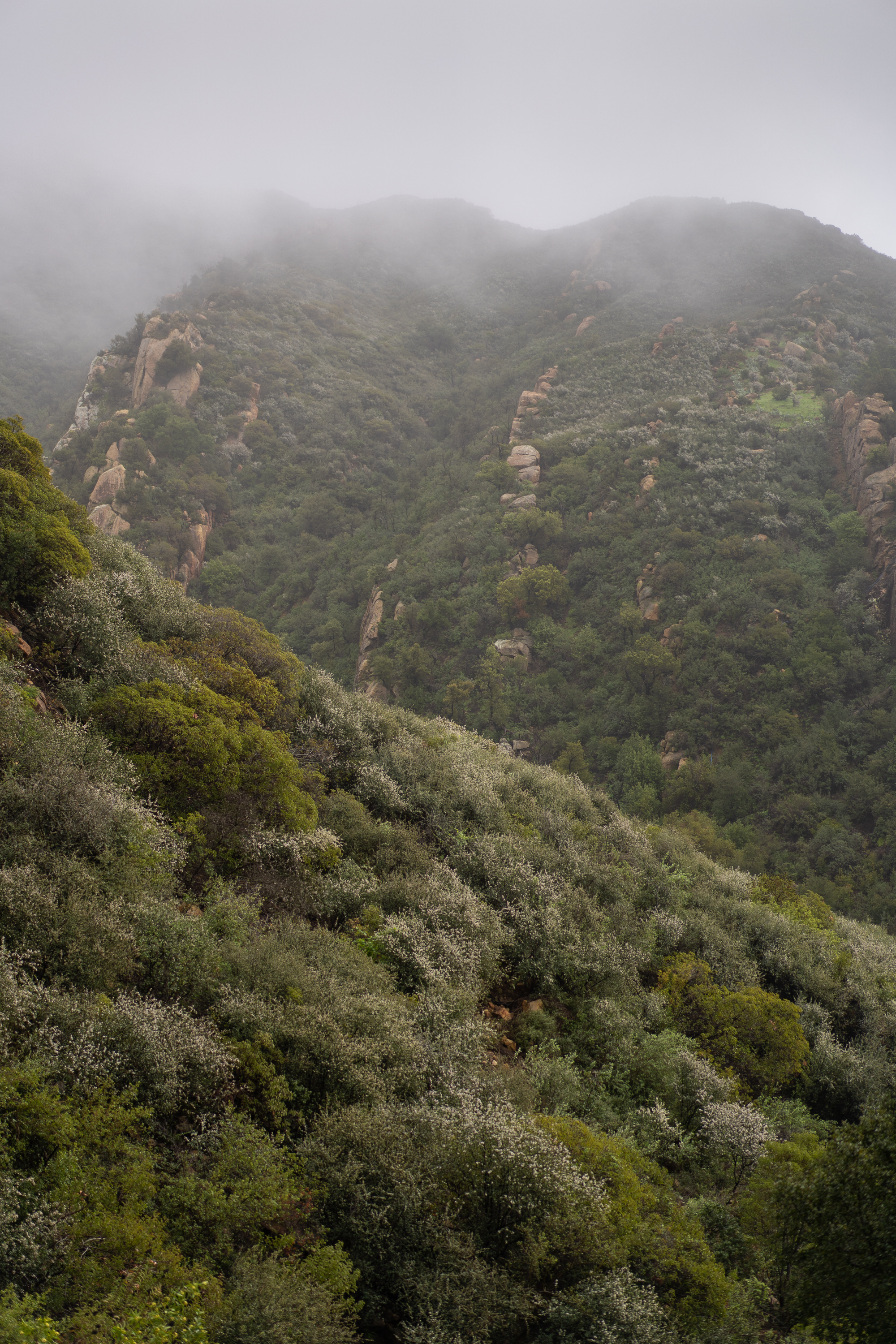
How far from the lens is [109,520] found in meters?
40.8

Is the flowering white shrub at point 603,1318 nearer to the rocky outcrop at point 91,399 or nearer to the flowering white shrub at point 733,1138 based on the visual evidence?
the flowering white shrub at point 733,1138

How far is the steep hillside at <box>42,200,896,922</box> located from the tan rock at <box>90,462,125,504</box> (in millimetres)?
222

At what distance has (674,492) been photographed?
134ft

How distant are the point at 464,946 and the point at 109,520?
131 feet

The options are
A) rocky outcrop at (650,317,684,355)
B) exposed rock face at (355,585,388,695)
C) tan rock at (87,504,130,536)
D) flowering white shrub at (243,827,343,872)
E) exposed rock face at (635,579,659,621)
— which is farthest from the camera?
rocky outcrop at (650,317,684,355)

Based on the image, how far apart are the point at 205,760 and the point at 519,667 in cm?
2739

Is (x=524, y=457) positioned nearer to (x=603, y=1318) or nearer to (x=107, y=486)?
(x=107, y=486)

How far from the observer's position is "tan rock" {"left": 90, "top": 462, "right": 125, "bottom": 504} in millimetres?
42219

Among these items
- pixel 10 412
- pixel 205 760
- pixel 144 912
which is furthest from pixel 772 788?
pixel 10 412

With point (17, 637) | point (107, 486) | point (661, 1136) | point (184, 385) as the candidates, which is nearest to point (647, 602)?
point (661, 1136)

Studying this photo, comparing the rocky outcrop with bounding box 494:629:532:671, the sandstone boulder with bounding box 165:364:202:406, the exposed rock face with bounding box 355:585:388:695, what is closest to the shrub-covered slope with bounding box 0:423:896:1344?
the exposed rock face with bounding box 355:585:388:695

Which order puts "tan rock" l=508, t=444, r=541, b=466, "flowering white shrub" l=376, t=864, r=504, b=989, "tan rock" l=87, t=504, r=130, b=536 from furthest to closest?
"tan rock" l=508, t=444, r=541, b=466 < "tan rock" l=87, t=504, r=130, b=536 < "flowering white shrub" l=376, t=864, r=504, b=989

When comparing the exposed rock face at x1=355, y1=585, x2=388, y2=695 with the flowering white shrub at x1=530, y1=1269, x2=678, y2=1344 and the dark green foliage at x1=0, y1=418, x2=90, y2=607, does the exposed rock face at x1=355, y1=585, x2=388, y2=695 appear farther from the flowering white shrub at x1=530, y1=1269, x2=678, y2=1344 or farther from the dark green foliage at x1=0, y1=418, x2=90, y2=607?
the flowering white shrub at x1=530, y1=1269, x2=678, y2=1344

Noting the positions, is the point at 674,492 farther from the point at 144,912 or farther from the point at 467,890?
the point at 144,912
